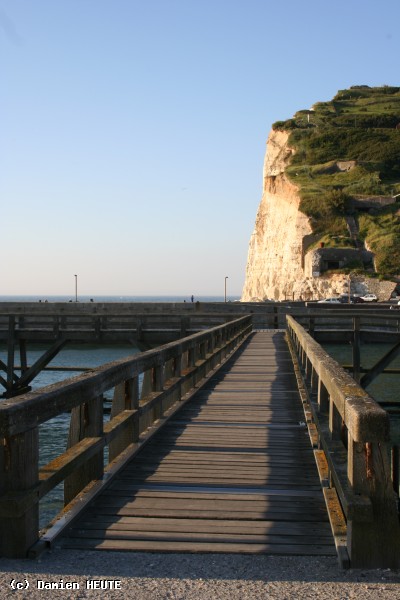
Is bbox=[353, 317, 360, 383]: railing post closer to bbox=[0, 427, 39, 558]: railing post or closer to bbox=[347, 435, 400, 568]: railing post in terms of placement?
bbox=[347, 435, 400, 568]: railing post

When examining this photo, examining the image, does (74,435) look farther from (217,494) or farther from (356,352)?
(356,352)

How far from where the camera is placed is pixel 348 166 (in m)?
103

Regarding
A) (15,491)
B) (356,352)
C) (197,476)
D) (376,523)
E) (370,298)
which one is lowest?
Result: (356,352)

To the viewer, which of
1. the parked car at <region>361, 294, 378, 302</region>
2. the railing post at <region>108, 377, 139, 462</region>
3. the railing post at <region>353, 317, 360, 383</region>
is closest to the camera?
the railing post at <region>108, 377, 139, 462</region>

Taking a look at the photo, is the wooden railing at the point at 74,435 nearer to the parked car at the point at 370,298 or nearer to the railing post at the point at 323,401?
the railing post at the point at 323,401

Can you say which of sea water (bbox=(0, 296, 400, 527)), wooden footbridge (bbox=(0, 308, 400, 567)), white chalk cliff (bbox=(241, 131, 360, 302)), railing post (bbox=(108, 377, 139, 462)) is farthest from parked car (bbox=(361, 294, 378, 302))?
railing post (bbox=(108, 377, 139, 462))

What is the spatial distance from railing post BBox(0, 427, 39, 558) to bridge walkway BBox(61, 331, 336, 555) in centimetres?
34

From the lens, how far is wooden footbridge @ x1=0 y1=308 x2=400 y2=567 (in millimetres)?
4008

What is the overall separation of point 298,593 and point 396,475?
1179 millimetres

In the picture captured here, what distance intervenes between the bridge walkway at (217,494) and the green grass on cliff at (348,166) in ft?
225

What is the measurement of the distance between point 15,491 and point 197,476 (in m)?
2.32

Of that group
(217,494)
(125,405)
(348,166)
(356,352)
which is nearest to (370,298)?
(348,166)

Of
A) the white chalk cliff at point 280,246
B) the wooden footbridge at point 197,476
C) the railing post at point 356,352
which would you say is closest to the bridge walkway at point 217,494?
the wooden footbridge at point 197,476

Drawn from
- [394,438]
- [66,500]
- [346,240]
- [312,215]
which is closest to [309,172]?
[312,215]
